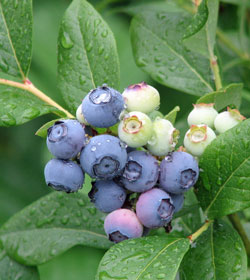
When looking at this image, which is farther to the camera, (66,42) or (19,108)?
(66,42)

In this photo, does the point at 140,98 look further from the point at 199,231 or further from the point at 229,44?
the point at 229,44

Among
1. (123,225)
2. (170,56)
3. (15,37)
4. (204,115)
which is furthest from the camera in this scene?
(170,56)

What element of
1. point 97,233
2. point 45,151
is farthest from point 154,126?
point 45,151

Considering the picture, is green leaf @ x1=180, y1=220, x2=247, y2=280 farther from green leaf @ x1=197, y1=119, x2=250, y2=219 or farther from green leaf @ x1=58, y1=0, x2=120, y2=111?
A: green leaf @ x1=58, y1=0, x2=120, y2=111

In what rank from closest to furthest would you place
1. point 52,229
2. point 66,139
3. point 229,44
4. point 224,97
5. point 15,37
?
point 66,139, point 224,97, point 15,37, point 52,229, point 229,44

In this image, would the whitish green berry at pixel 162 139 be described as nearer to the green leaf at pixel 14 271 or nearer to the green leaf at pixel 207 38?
the green leaf at pixel 207 38

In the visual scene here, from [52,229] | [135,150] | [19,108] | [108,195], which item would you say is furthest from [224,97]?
[52,229]
